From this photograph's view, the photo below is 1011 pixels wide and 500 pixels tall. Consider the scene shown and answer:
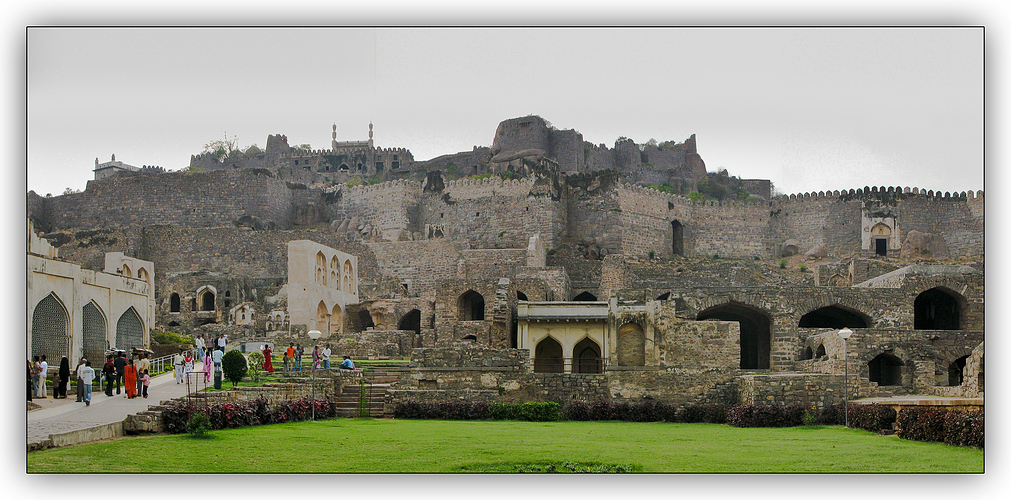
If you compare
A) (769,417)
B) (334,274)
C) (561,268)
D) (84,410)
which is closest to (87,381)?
(84,410)

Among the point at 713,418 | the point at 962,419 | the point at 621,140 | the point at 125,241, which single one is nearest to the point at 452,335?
the point at 713,418

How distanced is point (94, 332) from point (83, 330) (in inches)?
65.0

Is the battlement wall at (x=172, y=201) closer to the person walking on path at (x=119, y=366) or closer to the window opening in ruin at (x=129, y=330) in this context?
the window opening in ruin at (x=129, y=330)

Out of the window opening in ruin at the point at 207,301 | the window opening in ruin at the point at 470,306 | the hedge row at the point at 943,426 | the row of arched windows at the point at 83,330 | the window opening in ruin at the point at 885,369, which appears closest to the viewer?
the hedge row at the point at 943,426

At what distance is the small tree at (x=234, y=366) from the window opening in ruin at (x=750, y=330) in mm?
15525

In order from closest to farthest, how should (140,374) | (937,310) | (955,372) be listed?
(140,374)
(955,372)
(937,310)

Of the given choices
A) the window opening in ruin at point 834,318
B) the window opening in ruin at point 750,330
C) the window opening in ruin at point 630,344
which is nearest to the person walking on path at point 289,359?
the window opening in ruin at point 630,344

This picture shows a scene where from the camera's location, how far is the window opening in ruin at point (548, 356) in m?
35.8

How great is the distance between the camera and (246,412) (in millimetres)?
22609

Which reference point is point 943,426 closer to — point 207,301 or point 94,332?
point 94,332

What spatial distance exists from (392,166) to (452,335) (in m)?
40.6

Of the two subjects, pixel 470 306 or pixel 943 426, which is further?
pixel 470 306

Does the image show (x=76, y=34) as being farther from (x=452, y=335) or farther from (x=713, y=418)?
(x=452, y=335)

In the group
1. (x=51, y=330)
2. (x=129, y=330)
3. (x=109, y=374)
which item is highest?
(x=51, y=330)
